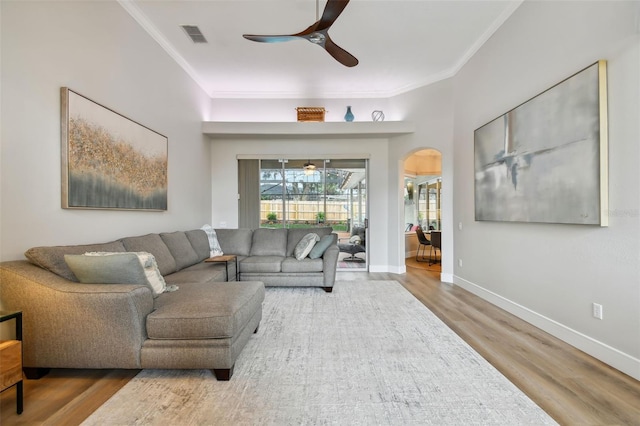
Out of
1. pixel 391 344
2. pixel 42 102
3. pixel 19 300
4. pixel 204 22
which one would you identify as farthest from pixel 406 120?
pixel 19 300

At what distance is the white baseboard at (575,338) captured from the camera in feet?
6.47

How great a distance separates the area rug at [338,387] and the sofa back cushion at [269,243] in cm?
200

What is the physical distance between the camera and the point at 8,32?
1909 millimetres

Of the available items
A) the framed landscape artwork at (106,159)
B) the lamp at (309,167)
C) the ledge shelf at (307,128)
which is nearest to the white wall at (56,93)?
the framed landscape artwork at (106,159)

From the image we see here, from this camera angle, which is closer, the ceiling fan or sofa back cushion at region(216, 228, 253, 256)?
the ceiling fan

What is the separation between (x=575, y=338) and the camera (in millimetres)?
2387

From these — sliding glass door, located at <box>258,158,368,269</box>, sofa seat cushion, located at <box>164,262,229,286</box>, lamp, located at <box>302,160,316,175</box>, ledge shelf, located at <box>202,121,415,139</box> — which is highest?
ledge shelf, located at <box>202,121,415,139</box>

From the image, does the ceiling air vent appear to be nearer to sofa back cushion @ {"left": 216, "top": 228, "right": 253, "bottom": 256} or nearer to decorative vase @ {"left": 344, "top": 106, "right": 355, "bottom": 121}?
decorative vase @ {"left": 344, "top": 106, "right": 355, "bottom": 121}

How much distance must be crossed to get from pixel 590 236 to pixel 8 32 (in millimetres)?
4544

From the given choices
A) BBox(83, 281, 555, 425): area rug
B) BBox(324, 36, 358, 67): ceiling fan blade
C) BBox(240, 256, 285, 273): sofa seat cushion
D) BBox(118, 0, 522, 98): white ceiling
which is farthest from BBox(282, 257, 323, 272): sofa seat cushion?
BBox(118, 0, 522, 98): white ceiling

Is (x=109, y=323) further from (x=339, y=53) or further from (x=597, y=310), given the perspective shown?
(x=597, y=310)

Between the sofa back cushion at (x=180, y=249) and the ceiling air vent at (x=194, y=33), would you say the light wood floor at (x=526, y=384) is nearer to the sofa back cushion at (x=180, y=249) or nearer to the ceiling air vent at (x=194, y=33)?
the sofa back cushion at (x=180, y=249)

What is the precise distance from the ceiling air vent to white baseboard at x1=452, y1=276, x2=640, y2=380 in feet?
16.4

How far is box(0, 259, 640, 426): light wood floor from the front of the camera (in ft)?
5.18
